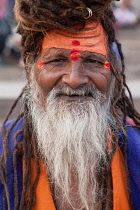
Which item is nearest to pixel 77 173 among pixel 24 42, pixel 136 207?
pixel 136 207

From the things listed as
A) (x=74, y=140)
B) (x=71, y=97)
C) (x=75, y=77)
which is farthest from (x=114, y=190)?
(x=75, y=77)

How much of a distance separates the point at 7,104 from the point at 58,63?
414 centimetres

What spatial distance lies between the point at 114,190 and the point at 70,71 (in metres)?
0.80

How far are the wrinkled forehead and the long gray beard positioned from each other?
0.88ft

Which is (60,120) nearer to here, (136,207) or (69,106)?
(69,106)

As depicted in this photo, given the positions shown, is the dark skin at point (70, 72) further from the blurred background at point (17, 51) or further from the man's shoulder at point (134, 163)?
the blurred background at point (17, 51)

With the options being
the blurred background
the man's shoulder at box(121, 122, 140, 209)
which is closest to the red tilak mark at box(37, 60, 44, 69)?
the man's shoulder at box(121, 122, 140, 209)

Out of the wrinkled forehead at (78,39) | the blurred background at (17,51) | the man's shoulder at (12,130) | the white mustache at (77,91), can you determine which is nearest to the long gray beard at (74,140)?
the white mustache at (77,91)

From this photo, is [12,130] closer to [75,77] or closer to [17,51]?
[75,77]

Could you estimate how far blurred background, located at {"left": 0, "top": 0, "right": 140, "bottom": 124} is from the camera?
24.4 ft

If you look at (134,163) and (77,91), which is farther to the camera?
(134,163)

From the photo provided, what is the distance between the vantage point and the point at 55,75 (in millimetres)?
3041

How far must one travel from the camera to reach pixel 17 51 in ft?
31.5

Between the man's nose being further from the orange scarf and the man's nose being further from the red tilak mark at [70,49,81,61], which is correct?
the orange scarf
